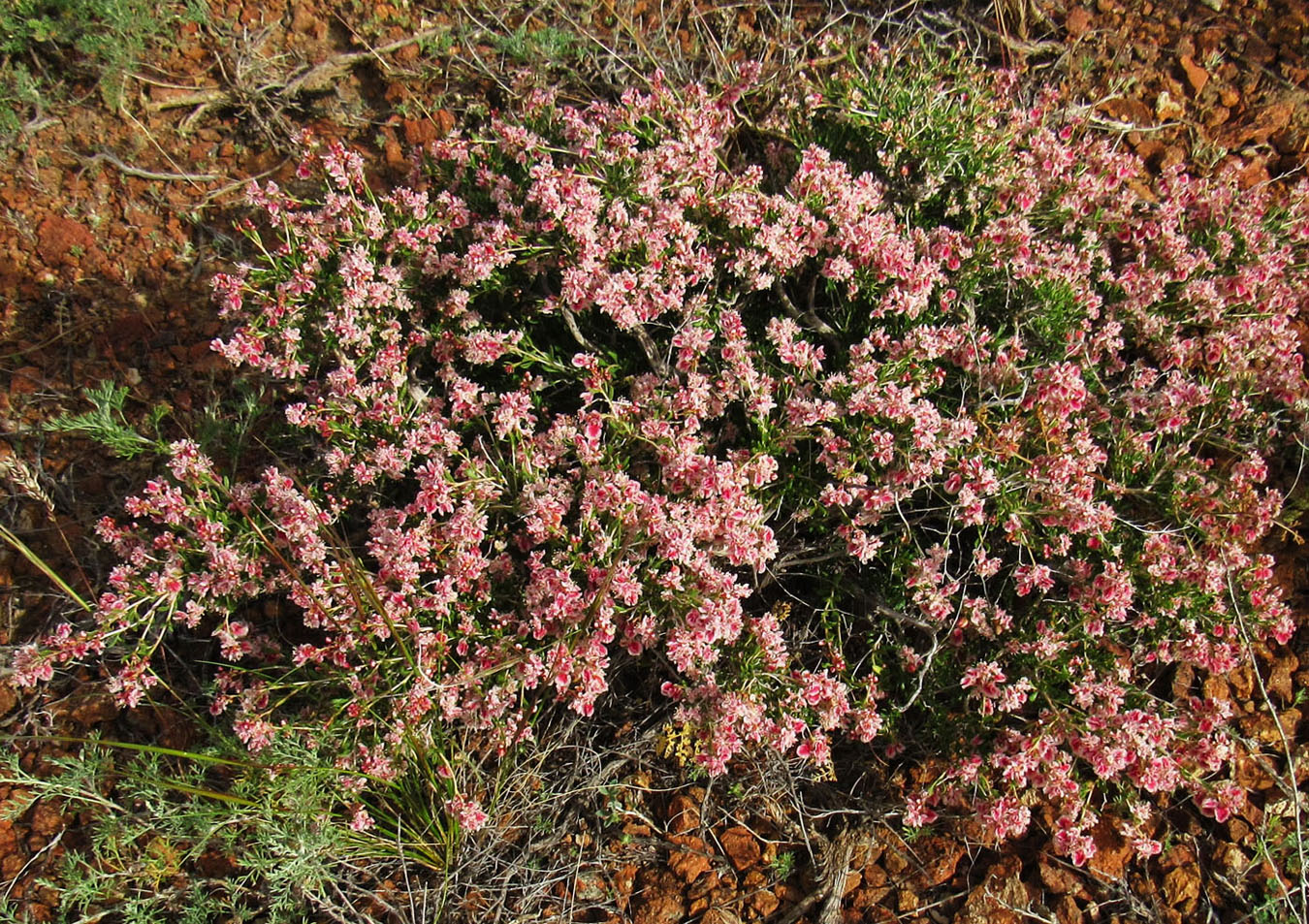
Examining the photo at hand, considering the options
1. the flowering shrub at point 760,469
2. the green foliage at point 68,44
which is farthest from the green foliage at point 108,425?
the green foliage at point 68,44

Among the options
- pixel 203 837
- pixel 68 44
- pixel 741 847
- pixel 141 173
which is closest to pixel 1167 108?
pixel 741 847

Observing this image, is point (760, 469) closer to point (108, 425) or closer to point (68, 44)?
point (108, 425)

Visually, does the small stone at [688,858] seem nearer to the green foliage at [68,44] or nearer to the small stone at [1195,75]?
the small stone at [1195,75]

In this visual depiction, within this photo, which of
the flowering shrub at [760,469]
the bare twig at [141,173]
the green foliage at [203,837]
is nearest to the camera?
the green foliage at [203,837]

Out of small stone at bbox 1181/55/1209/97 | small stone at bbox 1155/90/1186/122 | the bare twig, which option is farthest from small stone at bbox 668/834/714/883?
small stone at bbox 1181/55/1209/97

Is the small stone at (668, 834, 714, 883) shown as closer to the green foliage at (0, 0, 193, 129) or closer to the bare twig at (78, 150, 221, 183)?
the bare twig at (78, 150, 221, 183)

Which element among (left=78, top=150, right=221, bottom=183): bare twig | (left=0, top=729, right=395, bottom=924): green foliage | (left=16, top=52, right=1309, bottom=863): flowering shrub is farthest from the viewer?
(left=78, top=150, right=221, bottom=183): bare twig

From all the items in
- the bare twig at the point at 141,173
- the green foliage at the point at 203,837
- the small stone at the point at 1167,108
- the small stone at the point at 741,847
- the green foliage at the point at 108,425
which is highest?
the small stone at the point at 1167,108

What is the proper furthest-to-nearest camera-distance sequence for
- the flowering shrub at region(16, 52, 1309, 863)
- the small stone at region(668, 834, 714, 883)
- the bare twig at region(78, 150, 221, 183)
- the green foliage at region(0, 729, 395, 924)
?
the bare twig at region(78, 150, 221, 183) → the small stone at region(668, 834, 714, 883) → the flowering shrub at region(16, 52, 1309, 863) → the green foliage at region(0, 729, 395, 924)
